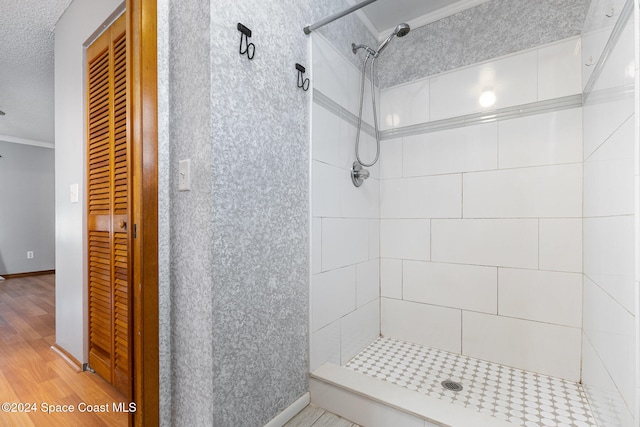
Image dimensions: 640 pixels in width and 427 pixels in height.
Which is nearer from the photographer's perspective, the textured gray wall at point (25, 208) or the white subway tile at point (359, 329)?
the white subway tile at point (359, 329)

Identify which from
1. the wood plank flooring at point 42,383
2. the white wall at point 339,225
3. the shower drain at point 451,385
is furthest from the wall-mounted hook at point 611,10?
the wood plank flooring at point 42,383

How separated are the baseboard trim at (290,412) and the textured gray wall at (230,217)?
0.08 feet

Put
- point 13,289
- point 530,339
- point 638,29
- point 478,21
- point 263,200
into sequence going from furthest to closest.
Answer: point 13,289, point 478,21, point 530,339, point 263,200, point 638,29

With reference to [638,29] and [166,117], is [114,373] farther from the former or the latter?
[638,29]

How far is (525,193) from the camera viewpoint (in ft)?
5.14

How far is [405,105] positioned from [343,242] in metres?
1.02

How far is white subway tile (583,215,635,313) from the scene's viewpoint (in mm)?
783

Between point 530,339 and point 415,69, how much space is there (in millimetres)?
1708

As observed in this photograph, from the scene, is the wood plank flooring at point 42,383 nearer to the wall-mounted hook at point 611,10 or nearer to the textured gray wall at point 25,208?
the wall-mounted hook at point 611,10

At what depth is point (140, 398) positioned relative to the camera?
39.5 inches

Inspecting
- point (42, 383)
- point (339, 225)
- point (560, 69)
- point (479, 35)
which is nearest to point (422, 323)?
point (339, 225)

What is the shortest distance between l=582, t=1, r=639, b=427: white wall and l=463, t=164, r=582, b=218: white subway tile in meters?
0.10

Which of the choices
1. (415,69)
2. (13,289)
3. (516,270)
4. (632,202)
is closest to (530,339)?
(516,270)

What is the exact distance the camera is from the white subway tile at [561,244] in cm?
144
